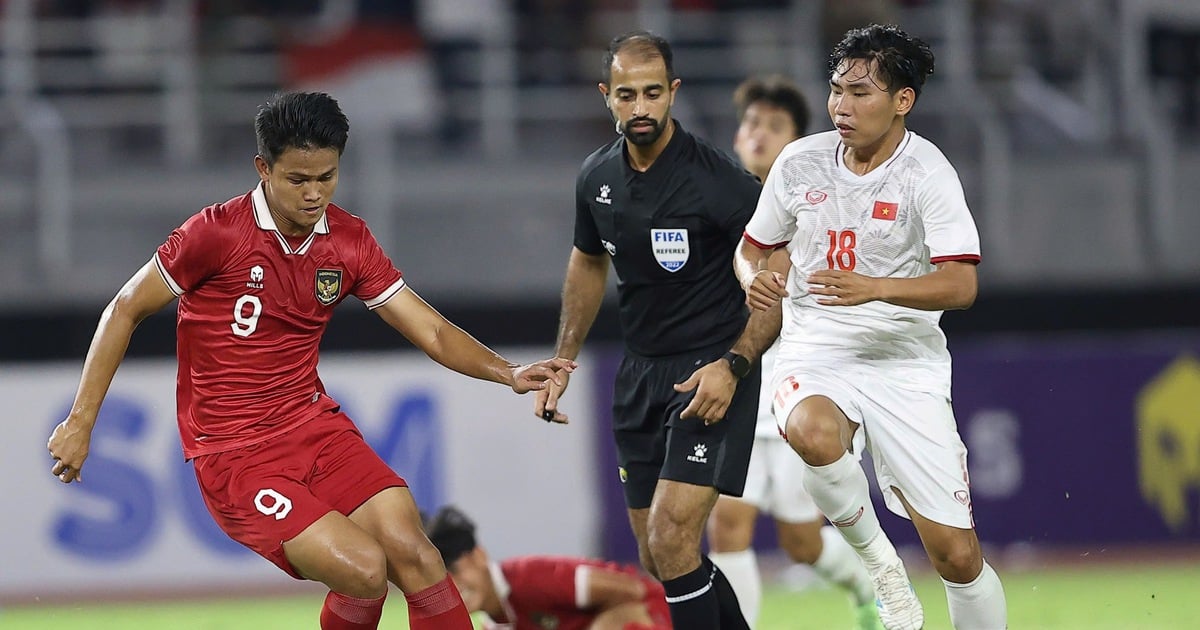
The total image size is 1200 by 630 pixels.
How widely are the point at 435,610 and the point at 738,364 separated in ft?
4.59

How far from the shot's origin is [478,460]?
11891 mm

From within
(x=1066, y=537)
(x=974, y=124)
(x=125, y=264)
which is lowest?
(x=1066, y=537)

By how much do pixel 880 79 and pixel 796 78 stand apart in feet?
25.7

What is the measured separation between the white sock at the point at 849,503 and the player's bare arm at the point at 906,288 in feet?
2.30

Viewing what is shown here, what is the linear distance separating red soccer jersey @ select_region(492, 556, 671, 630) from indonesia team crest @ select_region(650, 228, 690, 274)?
5.43ft

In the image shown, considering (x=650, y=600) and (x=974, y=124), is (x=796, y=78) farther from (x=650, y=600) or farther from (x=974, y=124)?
(x=650, y=600)

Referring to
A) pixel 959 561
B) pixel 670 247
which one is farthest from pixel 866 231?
pixel 959 561

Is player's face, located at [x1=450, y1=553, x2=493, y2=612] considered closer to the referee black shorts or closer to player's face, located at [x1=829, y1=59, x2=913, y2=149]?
the referee black shorts

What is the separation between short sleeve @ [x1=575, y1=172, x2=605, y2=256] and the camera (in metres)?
6.59

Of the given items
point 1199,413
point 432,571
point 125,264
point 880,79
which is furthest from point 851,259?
point 125,264

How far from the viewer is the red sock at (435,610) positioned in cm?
572

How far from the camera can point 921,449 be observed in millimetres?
5883

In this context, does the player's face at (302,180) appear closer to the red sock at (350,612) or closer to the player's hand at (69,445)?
the player's hand at (69,445)

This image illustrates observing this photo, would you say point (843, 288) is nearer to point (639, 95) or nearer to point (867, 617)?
point (639, 95)
